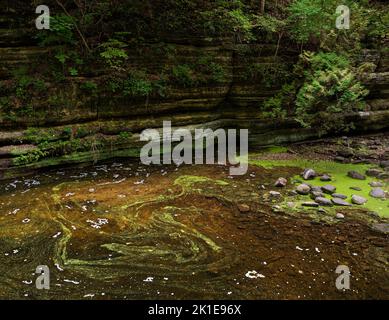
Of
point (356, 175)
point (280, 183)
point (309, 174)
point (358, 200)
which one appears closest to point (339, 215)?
Result: point (358, 200)

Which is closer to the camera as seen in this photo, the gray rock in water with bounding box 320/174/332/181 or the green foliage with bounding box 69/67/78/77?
the gray rock in water with bounding box 320/174/332/181

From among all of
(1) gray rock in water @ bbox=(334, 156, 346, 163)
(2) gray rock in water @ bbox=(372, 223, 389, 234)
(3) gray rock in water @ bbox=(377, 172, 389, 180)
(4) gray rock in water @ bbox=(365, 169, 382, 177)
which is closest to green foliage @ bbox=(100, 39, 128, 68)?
(1) gray rock in water @ bbox=(334, 156, 346, 163)

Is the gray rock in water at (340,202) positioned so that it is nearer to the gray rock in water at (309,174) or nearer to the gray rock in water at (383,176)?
the gray rock in water at (309,174)

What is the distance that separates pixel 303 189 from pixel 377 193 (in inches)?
75.5

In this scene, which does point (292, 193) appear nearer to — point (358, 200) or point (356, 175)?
point (358, 200)

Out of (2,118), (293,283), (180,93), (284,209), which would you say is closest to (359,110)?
(180,93)

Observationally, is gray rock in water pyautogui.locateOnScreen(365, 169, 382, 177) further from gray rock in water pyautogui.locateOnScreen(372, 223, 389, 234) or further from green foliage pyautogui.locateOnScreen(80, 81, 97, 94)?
green foliage pyautogui.locateOnScreen(80, 81, 97, 94)

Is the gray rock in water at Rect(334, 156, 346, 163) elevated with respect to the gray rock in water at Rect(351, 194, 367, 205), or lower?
elevated

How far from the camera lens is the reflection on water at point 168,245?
5.48m

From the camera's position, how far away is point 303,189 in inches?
363

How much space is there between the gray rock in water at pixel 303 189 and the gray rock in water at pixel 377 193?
63.2 inches

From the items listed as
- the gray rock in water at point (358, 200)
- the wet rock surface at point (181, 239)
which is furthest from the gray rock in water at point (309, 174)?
the gray rock in water at point (358, 200)

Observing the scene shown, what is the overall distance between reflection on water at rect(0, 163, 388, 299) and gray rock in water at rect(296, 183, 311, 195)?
0.98m

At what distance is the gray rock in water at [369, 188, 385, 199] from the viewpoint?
9.05 metres
